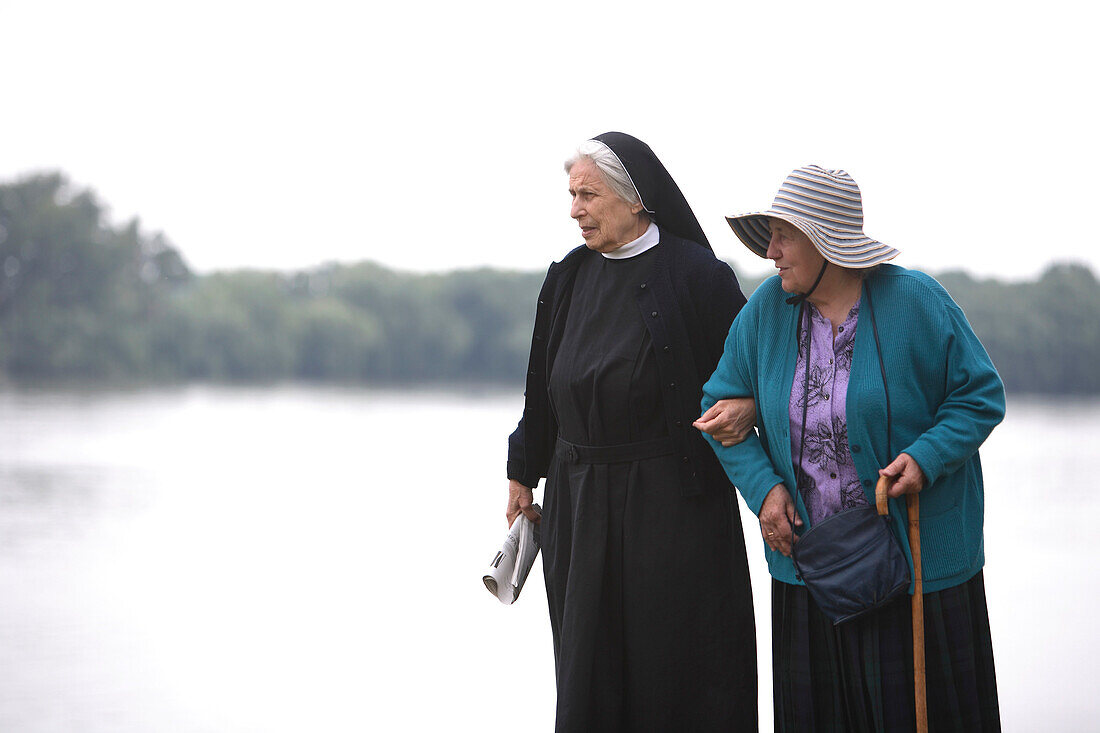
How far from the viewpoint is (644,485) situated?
2338mm

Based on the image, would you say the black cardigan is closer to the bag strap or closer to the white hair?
the white hair

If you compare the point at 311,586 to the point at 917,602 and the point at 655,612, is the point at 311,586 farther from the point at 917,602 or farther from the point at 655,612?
the point at 917,602

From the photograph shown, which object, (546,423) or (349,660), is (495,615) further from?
(546,423)

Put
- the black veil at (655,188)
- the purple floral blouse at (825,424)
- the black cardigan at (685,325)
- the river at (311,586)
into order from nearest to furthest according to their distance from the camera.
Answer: the purple floral blouse at (825,424), the black cardigan at (685,325), the black veil at (655,188), the river at (311,586)

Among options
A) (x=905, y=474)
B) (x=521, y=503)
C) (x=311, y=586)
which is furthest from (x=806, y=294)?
(x=311, y=586)

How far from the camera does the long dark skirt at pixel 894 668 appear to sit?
6.12 ft

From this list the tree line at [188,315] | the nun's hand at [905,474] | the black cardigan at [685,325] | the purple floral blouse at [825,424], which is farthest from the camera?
the tree line at [188,315]

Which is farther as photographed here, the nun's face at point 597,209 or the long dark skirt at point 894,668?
the nun's face at point 597,209

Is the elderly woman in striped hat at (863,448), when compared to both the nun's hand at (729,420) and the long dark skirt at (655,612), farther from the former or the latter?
the long dark skirt at (655,612)

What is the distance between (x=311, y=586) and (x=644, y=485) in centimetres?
288

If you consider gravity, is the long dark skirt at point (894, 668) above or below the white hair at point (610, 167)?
below

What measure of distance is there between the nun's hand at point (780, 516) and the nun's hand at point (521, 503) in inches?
31.7

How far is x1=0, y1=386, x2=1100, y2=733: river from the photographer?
3359 millimetres

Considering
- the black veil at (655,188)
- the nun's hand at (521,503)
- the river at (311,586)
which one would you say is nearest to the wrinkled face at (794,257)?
the black veil at (655,188)
